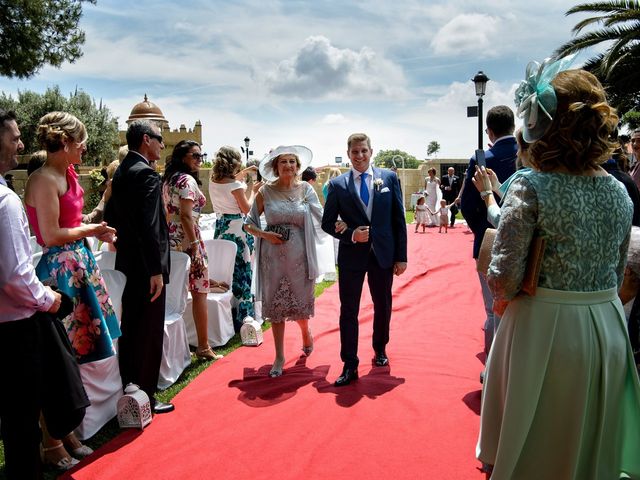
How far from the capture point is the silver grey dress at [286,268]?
4457mm

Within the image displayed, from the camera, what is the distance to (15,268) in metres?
2.24

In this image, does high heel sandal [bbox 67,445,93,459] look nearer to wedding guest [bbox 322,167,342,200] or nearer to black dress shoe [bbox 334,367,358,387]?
black dress shoe [bbox 334,367,358,387]

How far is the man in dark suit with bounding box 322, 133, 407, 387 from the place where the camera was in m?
4.19

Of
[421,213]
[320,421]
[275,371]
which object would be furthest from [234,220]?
[421,213]

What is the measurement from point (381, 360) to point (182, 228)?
2.12 metres

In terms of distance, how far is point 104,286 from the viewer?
3.39 meters

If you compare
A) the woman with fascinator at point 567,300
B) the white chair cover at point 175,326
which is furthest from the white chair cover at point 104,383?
the woman with fascinator at point 567,300

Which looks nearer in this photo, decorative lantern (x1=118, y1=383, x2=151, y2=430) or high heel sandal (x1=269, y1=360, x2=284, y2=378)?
decorative lantern (x1=118, y1=383, x2=151, y2=430)

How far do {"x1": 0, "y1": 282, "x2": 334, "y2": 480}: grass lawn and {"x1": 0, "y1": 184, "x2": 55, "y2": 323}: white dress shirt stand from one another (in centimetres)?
121

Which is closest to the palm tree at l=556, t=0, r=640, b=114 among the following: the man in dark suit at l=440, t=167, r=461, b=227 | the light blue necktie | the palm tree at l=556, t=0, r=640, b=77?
the palm tree at l=556, t=0, r=640, b=77

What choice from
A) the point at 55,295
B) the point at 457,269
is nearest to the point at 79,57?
the point at 457,269

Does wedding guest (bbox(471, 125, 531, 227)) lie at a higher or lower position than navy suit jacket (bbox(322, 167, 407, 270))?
higher

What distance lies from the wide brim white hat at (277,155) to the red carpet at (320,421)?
1.69 metres

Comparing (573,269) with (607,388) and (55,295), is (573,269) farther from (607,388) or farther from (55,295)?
(55,295)
